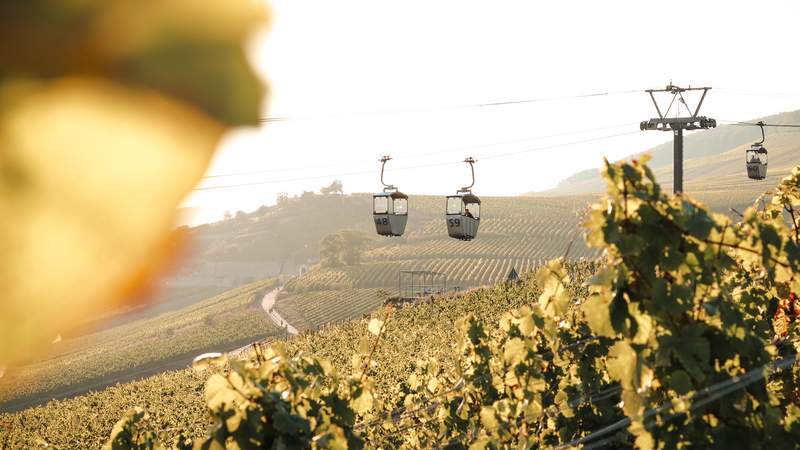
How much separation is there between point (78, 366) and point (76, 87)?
2495 inches

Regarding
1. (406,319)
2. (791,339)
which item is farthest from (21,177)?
(406,319)

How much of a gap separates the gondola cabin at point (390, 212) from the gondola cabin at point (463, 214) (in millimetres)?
959

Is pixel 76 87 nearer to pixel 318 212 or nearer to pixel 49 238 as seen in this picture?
pixel 49 238

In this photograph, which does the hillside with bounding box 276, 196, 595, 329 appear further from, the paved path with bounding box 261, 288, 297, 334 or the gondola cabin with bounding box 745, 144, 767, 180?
the gondola cabin with bounding box 745, 144, 767, 180

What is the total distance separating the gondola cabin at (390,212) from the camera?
1456 centimetres

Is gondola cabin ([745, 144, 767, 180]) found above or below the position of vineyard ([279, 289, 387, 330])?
above

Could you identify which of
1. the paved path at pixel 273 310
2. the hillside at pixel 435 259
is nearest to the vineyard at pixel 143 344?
the paved path at pixel 273 310

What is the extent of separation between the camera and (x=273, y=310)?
2744 inches

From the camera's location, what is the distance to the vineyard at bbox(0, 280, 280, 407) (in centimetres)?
5316

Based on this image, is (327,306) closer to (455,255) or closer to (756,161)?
(455,255)

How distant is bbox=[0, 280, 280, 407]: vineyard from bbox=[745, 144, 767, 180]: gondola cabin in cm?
4026

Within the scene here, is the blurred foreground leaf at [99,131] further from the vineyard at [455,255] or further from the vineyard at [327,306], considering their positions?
the vineyard at [327,306]

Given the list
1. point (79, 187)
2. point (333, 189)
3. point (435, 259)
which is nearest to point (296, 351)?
point (79, 187)

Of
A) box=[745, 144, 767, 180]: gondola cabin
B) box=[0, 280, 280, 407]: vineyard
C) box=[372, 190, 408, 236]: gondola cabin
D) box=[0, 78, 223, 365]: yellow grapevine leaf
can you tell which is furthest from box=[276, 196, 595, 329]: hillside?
box=[0, 78, 223, 365]: yellow grapevine leaf
